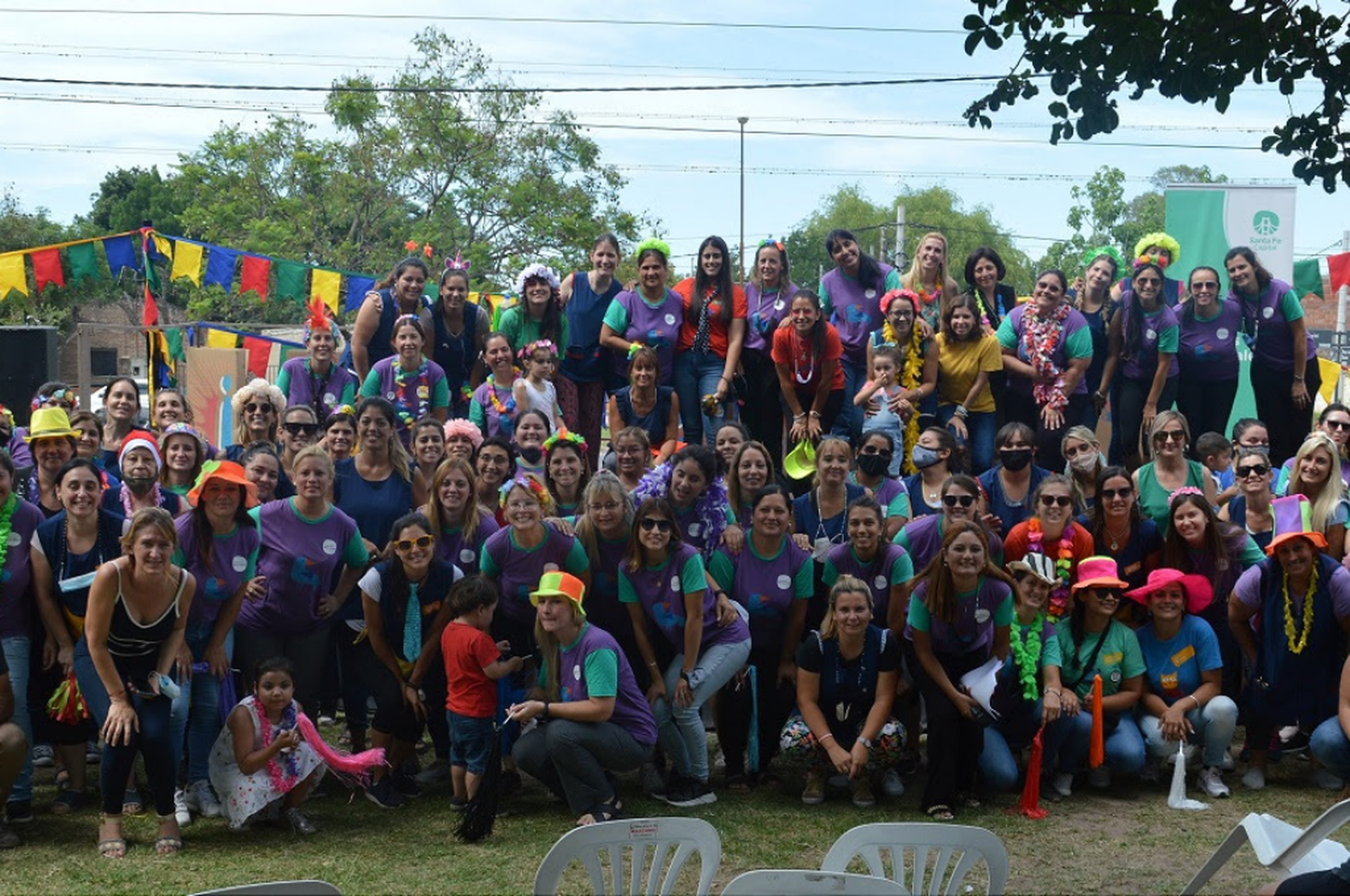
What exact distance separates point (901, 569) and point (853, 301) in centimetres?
290

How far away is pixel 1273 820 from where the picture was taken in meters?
4.70

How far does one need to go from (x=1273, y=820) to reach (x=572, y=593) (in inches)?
118

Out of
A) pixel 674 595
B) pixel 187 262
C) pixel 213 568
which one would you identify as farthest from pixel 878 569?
pixel 187 262

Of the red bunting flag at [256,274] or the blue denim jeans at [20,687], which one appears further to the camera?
the red bunting flag at [256,274]

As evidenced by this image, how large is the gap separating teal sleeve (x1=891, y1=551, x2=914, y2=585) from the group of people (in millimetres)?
11

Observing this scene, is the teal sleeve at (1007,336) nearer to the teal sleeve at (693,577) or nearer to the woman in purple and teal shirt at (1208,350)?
the woman in purple and teal shirt at (1208,350)

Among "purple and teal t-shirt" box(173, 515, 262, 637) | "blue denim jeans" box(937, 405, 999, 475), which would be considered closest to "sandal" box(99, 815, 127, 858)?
"purple and teal t-shirt" box(173, 515, 262, 637)

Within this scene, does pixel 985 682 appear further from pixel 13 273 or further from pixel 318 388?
pixel 13 273

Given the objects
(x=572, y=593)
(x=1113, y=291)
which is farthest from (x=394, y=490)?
(x=1113, y=291)

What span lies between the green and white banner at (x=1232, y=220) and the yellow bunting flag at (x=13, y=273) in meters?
12.2

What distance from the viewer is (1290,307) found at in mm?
9906

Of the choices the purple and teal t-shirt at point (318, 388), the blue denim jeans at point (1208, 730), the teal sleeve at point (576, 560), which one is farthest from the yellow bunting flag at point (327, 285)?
the blue denim jeans at point (1208, 730)

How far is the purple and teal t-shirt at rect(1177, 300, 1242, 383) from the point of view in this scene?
32.2ft

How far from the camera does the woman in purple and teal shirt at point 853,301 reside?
950 cm
